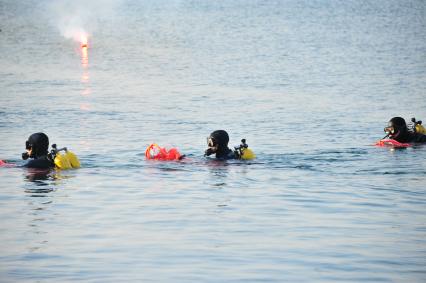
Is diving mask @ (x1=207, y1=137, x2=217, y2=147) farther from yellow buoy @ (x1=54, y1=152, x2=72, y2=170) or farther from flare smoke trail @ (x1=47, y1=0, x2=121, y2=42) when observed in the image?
flare smoke trail @ (x1=47, y1=0, x2=121, y2=42)

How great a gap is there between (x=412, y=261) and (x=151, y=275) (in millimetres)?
4565

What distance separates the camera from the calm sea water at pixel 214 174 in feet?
53.5

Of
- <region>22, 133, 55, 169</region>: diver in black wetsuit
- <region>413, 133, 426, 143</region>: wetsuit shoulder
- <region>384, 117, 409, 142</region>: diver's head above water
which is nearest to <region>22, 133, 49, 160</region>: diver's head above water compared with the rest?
<region>22, 133, 55, 169</region>: diver in black wetsuit

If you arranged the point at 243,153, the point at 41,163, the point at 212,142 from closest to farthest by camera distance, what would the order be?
the point at 41,163 < the point at 212,142 < the point at 243,153

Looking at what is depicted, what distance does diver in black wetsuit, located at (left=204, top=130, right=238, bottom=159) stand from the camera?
1030 inches

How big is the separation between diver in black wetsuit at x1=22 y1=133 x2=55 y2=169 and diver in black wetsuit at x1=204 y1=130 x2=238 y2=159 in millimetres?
4398

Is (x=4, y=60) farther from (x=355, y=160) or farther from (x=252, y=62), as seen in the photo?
(x=355, y=160)

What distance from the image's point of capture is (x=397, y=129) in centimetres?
2989

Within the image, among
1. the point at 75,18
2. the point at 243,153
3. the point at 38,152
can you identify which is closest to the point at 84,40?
the point at 75,18

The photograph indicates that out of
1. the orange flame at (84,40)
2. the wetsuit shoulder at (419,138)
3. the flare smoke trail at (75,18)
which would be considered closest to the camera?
the wetsuit shoulder at (419,138)

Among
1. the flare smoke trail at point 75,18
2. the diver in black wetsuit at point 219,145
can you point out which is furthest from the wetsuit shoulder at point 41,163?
the flare smoke trail at point 75,18

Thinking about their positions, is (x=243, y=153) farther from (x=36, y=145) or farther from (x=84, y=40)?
(x=84, y=40)

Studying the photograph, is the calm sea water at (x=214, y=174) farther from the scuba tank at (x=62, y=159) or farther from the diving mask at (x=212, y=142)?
the diving mask at (x=212, y=142)

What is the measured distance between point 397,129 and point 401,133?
26 cm
